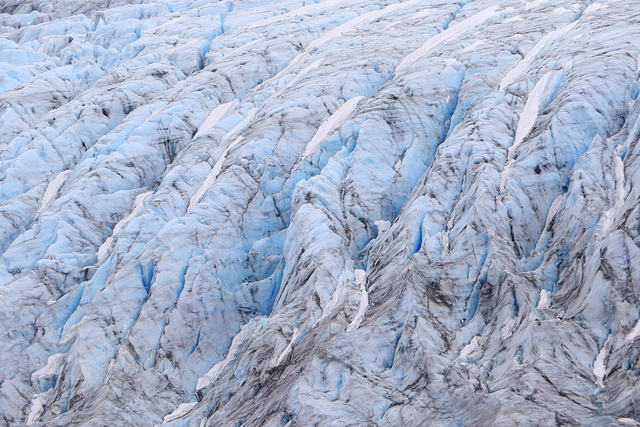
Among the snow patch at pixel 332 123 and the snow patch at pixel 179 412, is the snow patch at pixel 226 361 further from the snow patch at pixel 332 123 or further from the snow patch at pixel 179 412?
the snow patch at pixel 332 123

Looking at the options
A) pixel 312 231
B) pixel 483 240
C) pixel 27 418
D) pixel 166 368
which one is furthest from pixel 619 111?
pixel 27 418

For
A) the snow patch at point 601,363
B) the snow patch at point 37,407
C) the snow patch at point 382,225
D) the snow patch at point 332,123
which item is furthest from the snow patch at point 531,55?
the snow patch at point 37,407

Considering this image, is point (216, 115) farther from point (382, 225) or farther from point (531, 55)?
point (531, 55)

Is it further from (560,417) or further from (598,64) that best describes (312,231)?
(598,64)

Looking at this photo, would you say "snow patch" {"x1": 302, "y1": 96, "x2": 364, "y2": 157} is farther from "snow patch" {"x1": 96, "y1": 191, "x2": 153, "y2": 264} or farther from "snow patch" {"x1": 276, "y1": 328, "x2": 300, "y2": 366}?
"snow patch" {"x1": 276, "y1": 328, "x2": 300, "y2": 366}

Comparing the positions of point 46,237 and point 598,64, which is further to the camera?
point 46,237

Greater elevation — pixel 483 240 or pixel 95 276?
pixel 483 240

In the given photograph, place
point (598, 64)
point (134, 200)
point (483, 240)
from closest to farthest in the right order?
point (483, 240), point (598, 64), point (134, 200)

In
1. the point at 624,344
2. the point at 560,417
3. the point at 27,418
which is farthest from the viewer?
the point at 27,418

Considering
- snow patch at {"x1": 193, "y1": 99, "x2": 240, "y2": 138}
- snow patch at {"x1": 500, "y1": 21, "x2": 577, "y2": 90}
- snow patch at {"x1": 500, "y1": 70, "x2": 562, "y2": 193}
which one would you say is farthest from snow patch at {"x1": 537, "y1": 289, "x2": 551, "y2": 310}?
snow patch at {"x1": 193, "y1": 99, "x2": 240, "y2": 138}
